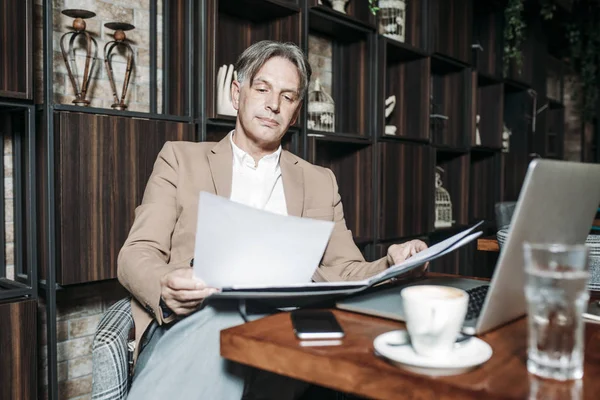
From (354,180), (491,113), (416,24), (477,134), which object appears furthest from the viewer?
(491,113)

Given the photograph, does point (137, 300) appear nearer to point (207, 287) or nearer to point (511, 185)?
point (207, 287)

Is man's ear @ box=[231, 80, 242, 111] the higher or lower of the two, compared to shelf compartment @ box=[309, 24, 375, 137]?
lower

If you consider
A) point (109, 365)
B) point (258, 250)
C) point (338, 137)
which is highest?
point (338, 137)

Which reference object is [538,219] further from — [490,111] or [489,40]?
[489,40]

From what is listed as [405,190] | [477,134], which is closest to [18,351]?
[405,190]

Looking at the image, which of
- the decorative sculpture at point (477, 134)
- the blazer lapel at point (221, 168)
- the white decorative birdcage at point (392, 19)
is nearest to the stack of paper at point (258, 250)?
the blazer lapel at point (221, 168)

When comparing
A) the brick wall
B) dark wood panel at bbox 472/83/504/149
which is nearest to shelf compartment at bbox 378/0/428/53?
dark wood panel at bbox 472/83/504/149

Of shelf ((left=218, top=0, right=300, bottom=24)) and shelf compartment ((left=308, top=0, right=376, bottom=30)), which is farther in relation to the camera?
shelf compartment ((left=308, top=0, right=376, bottom=30))

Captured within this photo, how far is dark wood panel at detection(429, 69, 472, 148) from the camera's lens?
384cm

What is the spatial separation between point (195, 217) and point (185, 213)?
0.10 feet

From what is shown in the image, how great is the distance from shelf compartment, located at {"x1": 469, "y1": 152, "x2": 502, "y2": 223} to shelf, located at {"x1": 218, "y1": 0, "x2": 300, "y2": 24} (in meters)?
2.32

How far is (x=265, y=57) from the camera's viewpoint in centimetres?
176

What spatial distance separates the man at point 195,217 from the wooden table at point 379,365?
220 mm

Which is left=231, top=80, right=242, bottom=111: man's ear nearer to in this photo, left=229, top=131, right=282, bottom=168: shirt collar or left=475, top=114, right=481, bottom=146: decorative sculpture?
left=229, top=131, right=282, bottom=168: shirt collar
